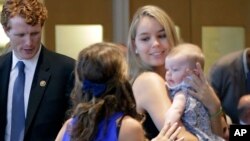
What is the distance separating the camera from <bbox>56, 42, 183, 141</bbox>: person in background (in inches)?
74.1

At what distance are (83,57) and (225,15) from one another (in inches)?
132

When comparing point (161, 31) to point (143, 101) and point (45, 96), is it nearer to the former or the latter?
point (143, 101)

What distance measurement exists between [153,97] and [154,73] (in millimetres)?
129

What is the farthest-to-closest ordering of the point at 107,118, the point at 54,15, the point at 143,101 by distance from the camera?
the point at 54,15 < the point at 143,101 < the point at 107,118

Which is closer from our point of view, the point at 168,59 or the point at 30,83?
the point at 168,59

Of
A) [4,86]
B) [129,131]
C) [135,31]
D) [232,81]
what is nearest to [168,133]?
[129,131]

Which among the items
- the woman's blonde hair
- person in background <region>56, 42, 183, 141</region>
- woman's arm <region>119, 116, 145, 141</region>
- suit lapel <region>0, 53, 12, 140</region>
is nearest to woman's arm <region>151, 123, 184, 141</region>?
person in background <region>56, 42, 183, 141</region>

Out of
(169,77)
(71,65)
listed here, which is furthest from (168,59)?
(71,65)

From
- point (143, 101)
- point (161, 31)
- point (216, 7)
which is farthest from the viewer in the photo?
point (216, 7)

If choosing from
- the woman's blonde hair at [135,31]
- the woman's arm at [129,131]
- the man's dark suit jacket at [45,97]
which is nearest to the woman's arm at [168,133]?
the woman's arm at [129,131]

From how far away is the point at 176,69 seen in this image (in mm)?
2299

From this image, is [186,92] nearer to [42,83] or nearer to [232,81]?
[42,83]

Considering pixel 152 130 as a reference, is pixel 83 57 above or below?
above

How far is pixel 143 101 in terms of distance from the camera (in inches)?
87.4
